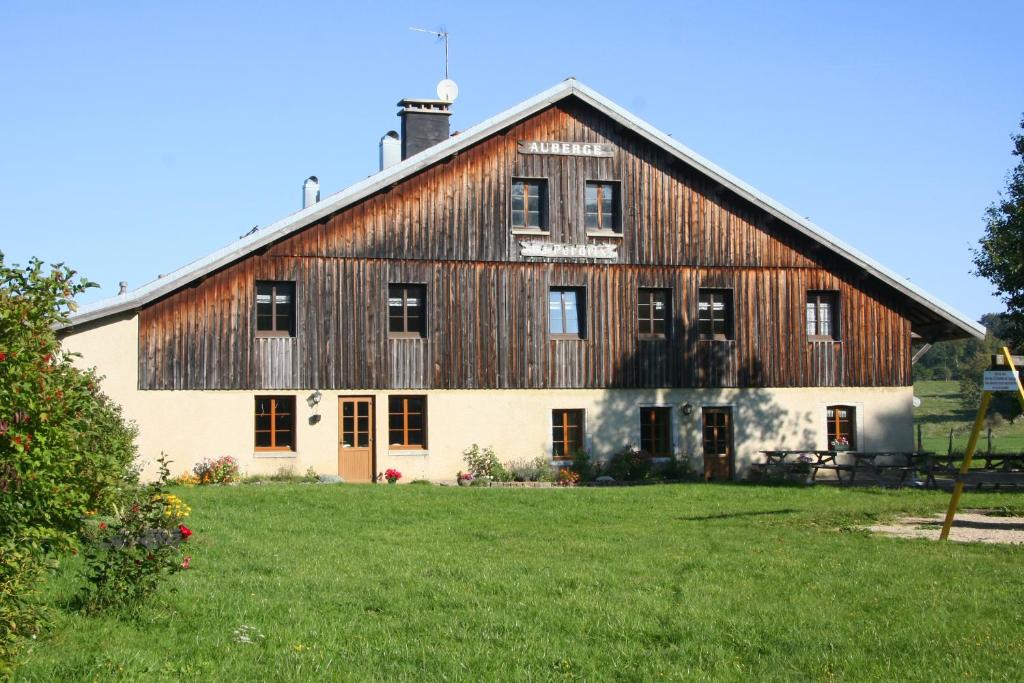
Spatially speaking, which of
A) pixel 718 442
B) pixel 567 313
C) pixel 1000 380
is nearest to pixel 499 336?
pixel 567 313

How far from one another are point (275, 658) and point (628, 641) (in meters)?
3.03

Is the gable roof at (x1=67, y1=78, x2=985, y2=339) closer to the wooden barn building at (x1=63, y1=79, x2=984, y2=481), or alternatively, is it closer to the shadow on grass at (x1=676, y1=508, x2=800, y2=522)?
the wooden barn building at (x1=63, y1=79, x2=984, y2=481)

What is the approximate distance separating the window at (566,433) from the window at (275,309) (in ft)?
22.5

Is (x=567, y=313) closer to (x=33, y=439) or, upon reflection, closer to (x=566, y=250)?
(x=566, y=250)

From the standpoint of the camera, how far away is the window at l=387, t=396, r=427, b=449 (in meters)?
27.3

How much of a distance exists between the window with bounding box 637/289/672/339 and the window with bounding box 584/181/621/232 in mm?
1954

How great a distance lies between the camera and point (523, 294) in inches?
1112

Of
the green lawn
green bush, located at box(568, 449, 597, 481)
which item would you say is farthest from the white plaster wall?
the green lawn

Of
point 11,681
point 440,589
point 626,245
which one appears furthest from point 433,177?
point 11,681

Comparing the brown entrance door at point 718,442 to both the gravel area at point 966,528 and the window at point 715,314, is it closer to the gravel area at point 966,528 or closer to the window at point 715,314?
the window at point 715,314

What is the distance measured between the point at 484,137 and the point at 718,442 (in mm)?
9916

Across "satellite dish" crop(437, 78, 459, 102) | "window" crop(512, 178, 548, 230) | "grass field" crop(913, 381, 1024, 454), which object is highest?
"satellite dish" crop(437, 78, 459, 102)

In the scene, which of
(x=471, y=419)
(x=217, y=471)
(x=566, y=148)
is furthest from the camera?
(x=566, y=148)

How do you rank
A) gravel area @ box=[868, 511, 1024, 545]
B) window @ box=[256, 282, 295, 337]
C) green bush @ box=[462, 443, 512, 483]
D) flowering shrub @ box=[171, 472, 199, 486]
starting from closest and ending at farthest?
gravel area @ box=[868, 511, 1024, 545], flowering shrub @ box=[171, 472, 199, 486], window @ box=[256, 282, 295, 337], green bush @ box=[462, 443, 512, 483]
